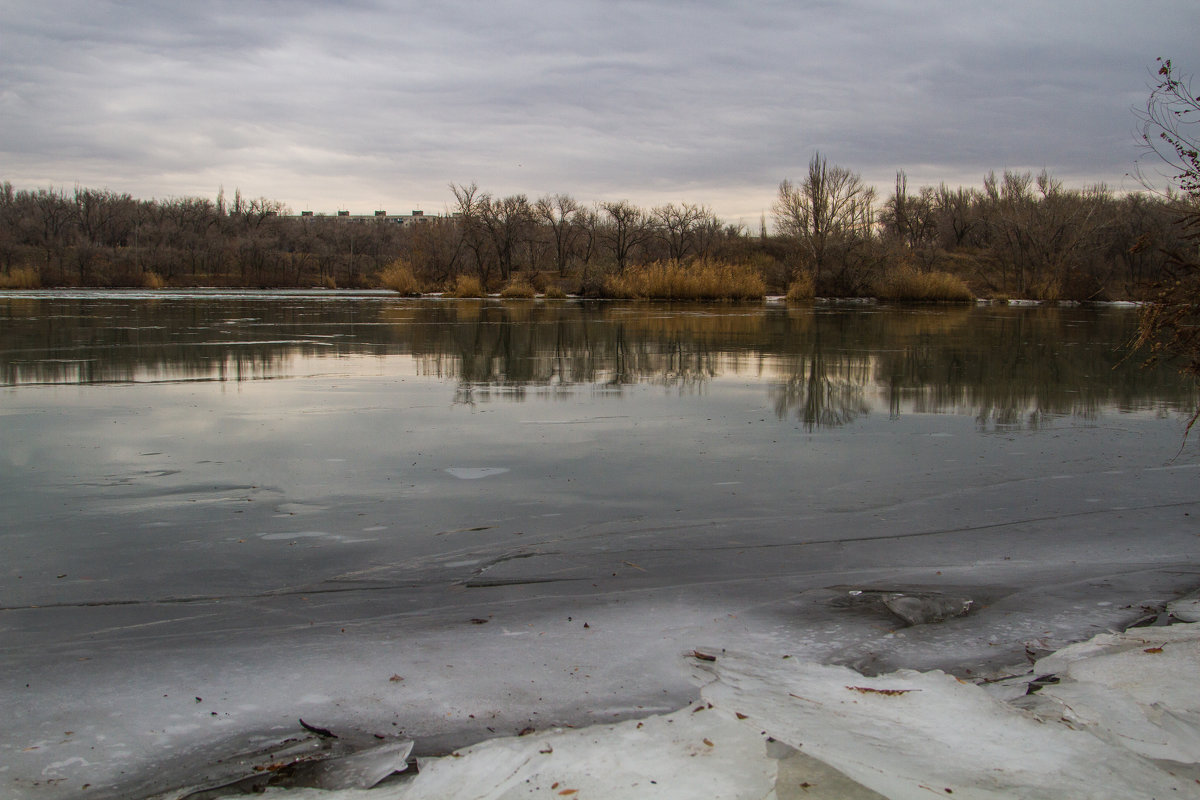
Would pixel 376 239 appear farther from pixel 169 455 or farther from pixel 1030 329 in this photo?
pixel 169 455

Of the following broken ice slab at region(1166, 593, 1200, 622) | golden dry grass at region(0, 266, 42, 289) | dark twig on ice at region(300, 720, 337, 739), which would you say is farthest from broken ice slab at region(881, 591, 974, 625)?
golden dry grass at region(0, 266, 42, 289)

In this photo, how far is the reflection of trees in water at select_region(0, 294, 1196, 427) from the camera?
11.2m

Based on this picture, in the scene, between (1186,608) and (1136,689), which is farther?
(1186,608)

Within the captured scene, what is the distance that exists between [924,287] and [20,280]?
5709cm

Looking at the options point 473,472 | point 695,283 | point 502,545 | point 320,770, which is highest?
point 695,283

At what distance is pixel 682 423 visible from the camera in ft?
30.1

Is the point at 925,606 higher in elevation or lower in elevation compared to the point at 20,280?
lower

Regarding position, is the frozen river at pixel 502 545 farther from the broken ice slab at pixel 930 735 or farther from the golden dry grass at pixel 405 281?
the golden dry grass at pixel 405 281

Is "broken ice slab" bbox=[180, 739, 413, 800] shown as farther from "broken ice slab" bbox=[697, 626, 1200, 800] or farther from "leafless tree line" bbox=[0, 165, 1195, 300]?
"leafless tree line" bbox=[0, 165, 1195, 300]

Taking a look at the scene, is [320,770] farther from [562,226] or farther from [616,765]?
[562,226]

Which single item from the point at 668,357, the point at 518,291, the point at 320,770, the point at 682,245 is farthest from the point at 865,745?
the point at 682,245

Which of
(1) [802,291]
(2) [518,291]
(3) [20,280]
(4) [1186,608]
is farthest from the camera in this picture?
(3) [20,280]

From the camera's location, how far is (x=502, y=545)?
5273mm

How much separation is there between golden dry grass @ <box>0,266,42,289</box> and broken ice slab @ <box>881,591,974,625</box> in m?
64.8
